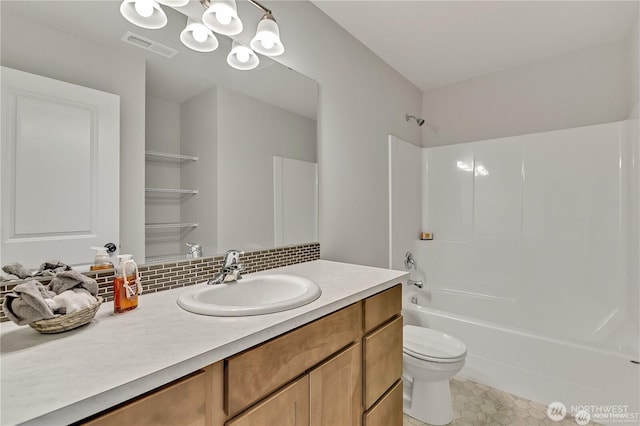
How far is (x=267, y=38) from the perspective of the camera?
1.33 meters

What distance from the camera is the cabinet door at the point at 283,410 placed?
71 cm

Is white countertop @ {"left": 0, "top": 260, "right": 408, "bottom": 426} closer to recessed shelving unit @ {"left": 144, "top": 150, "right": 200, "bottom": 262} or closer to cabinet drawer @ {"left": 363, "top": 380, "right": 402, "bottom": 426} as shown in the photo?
recessed shelving unit @ {"left": 144, "top": 150, "right": 200, "bottom": 262}

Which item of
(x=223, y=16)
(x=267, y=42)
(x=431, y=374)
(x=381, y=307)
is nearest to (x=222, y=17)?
(x=223, y=16)

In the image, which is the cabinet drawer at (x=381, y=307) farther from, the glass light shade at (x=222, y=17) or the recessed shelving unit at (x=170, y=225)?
the glass light shade at (x=222, y=17)

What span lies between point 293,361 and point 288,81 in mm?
1359

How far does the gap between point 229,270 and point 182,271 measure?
6.9 inches

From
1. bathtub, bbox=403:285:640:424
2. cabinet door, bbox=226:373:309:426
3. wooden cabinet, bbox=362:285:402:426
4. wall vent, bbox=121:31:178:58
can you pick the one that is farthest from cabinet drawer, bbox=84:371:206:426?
bathtub, bbox=403:285:640:424

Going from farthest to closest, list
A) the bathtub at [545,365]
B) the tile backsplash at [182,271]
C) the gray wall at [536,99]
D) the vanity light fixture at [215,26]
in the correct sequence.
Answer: the gray wall at [536,99]
the bathtub at [545,365]
the vanity light fixture at [215,26]
the tile backsplash at [182,271]

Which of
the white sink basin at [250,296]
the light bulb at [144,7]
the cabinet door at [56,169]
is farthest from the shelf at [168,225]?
the light bulb at [144,7]

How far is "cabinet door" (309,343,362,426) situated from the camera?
88cm

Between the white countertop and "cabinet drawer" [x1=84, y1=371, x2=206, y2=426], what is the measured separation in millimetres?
25

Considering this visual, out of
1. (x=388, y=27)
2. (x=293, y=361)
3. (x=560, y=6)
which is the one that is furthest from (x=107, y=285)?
(x=560, y=6)

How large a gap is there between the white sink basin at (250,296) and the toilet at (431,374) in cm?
92

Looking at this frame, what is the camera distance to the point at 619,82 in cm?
212
